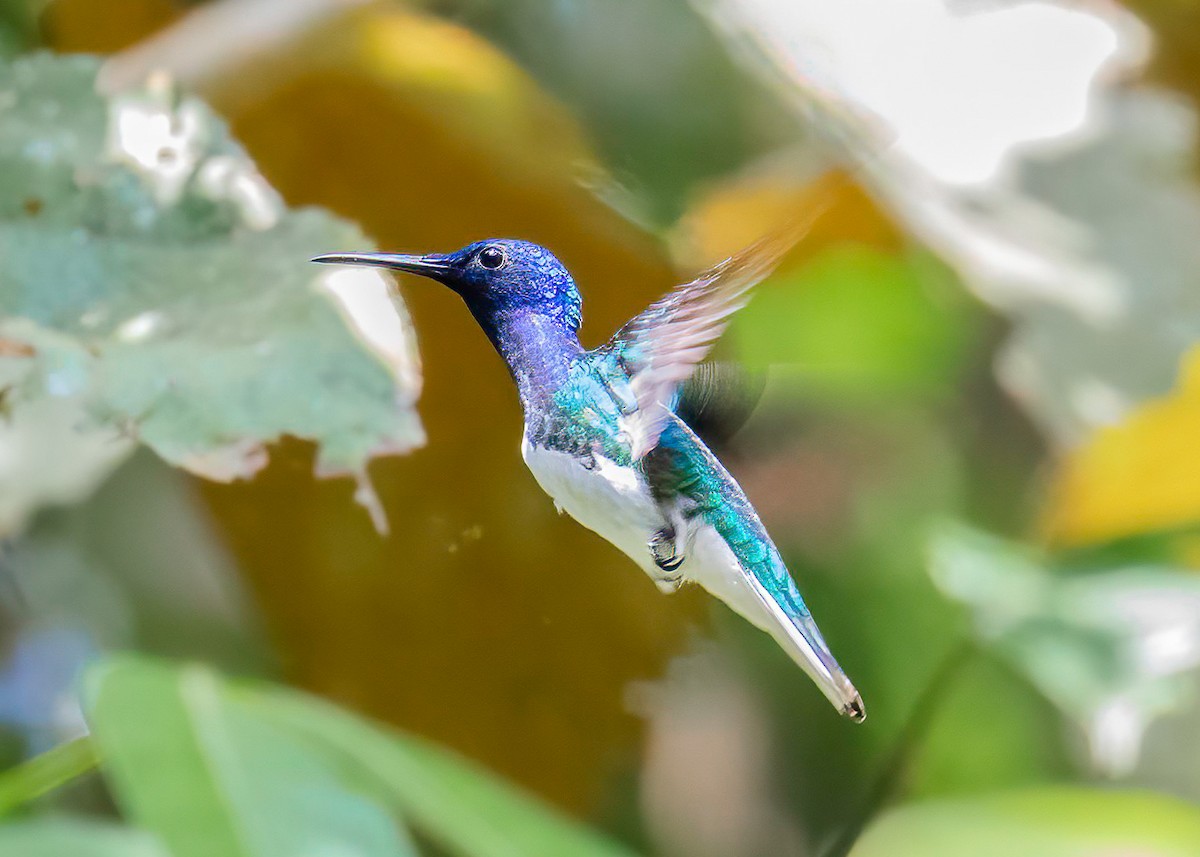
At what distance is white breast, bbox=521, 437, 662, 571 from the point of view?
11.5 inches

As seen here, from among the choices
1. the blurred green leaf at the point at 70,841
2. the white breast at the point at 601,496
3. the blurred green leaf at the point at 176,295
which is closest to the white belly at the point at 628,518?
the white breast at the point at 601,496

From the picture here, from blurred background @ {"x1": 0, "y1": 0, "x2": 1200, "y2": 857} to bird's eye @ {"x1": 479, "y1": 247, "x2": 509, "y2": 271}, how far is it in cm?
8

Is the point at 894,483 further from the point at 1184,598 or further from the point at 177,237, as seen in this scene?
the point at 177,237

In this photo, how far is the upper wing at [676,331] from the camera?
28 cm

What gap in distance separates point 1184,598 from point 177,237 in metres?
0.74

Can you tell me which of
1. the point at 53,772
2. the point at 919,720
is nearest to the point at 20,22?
the point at 53,772

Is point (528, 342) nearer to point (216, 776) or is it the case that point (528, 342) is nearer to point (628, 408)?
point (628, 408)

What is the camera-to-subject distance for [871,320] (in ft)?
2.84

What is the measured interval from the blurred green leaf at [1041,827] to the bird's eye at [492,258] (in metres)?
0.57

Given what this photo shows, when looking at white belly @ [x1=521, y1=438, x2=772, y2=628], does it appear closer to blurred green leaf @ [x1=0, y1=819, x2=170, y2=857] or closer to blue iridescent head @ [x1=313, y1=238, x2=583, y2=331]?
blue iridescent head @ [x1=313, y1=238, x2=583, y2=331]

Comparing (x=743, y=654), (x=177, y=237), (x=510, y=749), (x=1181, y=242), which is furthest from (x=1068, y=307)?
(x=177, y=237)

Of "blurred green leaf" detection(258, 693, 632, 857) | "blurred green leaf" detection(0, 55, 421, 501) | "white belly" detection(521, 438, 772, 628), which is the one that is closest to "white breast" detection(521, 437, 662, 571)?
"white belly" detection(521, 438, 772, 628)

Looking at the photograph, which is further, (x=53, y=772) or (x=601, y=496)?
(x=53, y=772)

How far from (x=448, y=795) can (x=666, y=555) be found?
1.01 ft
